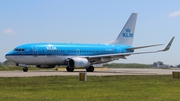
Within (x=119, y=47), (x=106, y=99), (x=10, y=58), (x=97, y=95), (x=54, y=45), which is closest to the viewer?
(x=106, y=99)

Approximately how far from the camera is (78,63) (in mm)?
46500

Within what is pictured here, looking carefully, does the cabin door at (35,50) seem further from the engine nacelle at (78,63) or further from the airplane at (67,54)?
the engine nacelle at (78,63)

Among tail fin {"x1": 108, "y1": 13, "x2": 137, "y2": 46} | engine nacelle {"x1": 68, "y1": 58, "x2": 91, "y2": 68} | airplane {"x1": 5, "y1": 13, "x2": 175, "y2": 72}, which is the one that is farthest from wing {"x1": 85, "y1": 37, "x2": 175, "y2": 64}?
tail fin {"x1": 108, "y1": 13, "x2": 137, "y2": 46}

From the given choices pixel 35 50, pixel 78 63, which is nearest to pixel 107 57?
pixel 78 63

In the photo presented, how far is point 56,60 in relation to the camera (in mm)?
47500

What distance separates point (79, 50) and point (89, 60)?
1.96 m

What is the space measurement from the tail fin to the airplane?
1.43 metres

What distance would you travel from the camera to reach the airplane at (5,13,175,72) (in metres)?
44.4

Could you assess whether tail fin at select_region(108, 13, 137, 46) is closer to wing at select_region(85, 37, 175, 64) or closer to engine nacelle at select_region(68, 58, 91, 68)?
wing at select_region(85, 37, 175, 64)

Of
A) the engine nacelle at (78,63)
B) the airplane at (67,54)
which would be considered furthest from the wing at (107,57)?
the engine nacelle at (78,63)

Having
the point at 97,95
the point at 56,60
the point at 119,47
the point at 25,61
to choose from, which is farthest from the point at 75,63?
the point at 97,95

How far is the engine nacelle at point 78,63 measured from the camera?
152ft

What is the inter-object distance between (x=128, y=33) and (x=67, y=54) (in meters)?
14.8

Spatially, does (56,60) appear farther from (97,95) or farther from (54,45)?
(97,95)
